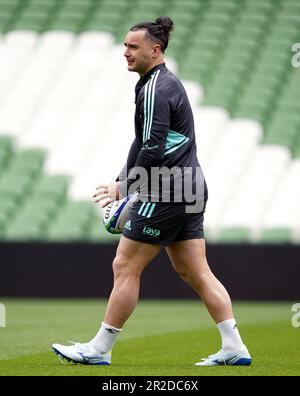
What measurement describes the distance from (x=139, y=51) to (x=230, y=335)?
5.46 ft

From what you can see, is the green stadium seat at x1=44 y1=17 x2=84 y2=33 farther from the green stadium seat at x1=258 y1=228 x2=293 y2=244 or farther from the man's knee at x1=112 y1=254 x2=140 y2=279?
the man's knee at x1=112 y1=254 x2=140 y2=279

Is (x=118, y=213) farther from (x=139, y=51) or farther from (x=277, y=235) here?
(x=277, y=235)

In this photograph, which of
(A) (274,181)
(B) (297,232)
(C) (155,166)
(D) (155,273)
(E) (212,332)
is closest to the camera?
(C) (155,166)

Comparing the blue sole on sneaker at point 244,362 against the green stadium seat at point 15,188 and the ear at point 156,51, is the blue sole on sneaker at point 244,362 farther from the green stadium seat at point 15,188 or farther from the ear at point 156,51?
the green stadium seat at point 15,188

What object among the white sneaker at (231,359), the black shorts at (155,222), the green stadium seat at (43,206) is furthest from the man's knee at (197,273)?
the green stadium seat at (43,206)

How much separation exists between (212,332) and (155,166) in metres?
3.31

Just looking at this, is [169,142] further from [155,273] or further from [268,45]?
[268,45]

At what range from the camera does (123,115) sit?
17125 mm

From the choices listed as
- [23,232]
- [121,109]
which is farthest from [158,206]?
[121,109]

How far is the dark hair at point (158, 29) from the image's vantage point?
5879mm

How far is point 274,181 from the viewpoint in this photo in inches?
594

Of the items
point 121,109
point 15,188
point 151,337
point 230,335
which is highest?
point 121,109

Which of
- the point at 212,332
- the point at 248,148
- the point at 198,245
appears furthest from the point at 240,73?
the point at 198,245

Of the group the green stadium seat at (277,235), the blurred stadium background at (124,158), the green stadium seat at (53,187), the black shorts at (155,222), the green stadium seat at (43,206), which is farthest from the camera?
the green stadium seat at (53,187)
